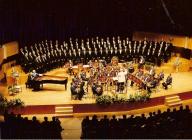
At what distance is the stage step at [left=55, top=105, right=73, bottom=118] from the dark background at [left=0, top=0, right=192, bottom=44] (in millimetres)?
5254

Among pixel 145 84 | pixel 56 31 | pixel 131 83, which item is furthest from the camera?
pixel 56 31

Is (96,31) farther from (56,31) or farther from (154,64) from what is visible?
(154,64)

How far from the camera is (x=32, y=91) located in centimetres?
1642

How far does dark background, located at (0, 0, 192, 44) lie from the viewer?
59.4ft

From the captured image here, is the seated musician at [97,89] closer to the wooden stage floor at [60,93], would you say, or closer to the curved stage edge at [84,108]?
the wooden stage floor at [60,93]

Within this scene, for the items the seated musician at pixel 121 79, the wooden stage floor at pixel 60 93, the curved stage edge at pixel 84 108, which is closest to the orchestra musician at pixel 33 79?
the wooden stage floor at pixel 60 93

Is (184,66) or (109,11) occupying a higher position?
(109,11)

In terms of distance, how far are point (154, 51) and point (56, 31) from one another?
5.00 metres

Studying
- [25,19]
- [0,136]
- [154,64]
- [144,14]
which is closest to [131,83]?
[154,64]

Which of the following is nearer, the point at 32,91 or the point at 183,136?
the point at 183,136

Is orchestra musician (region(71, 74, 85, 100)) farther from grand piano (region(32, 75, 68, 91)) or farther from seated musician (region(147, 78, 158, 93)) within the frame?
seated musician (region(147, 78, 158, 93))

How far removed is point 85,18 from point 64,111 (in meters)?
6.83

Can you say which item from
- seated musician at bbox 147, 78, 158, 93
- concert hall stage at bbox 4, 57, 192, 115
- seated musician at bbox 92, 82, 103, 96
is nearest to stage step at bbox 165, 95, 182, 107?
concert hall stage at bbox 4, 57, 192, 115

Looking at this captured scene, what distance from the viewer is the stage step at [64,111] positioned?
47.8 feet
